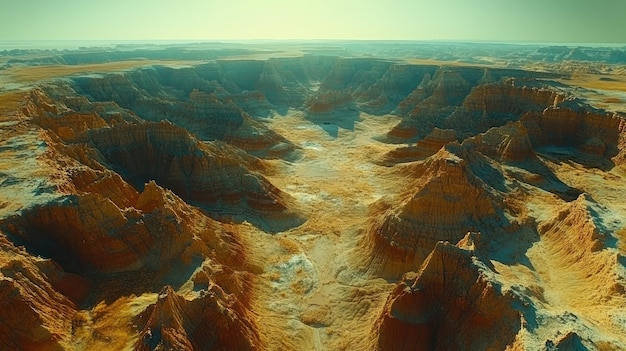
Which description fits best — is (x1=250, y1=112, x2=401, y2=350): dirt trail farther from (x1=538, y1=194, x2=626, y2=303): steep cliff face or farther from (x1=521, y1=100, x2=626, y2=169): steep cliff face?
(x1=521, y1=100, x2=626, y2=169): steep cliff face

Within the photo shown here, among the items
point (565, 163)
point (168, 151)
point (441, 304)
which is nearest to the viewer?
point (441, 304)

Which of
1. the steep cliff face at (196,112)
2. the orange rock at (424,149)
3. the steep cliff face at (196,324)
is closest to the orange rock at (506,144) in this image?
the orange rock at (424,149)

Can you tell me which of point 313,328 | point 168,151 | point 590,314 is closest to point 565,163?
point 590,314

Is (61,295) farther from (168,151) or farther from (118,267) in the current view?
(168,151)

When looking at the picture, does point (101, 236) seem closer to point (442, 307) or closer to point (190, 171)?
point (190, 171)

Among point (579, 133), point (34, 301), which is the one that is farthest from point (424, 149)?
point (34, 301)
